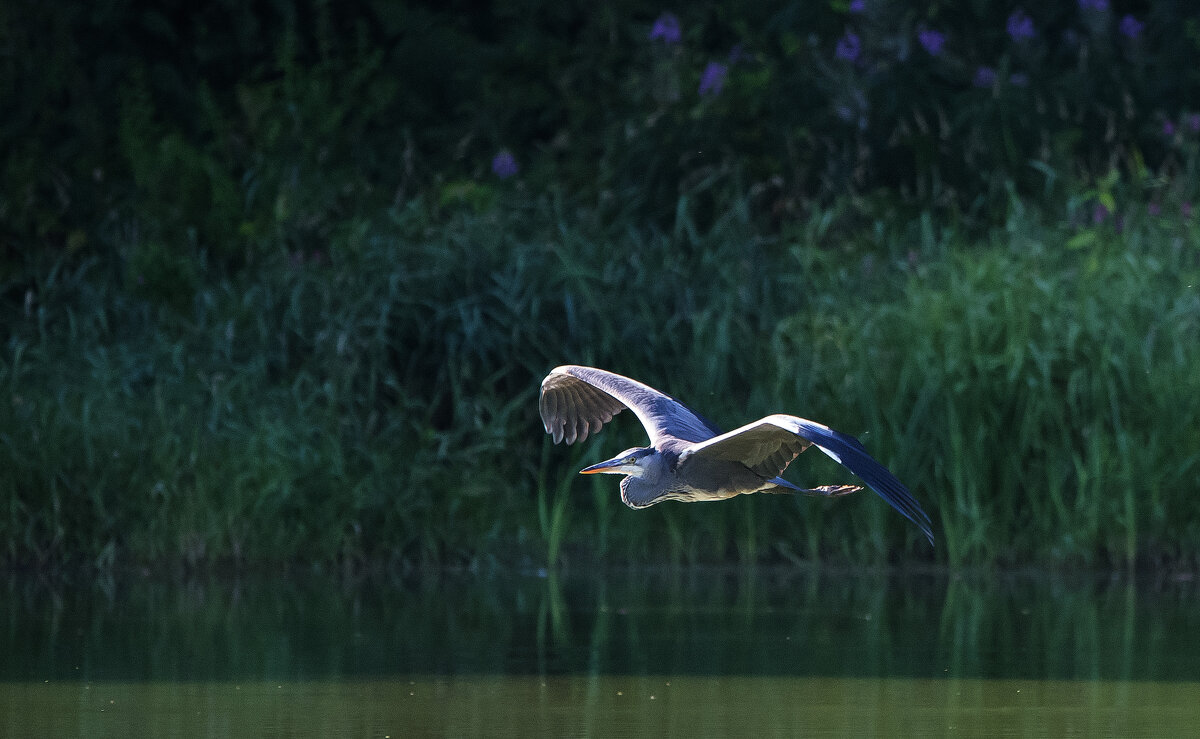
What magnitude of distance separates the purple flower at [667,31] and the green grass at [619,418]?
2.14 meters

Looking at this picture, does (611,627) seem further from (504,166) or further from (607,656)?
(504,166)

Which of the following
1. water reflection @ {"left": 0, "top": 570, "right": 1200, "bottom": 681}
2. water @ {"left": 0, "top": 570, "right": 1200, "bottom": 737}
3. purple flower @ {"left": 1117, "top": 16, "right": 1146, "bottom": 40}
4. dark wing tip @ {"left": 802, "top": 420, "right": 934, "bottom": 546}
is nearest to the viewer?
dark wing tip @ {"left": 802, "top": 420, "right": 934, "bottom": 546}

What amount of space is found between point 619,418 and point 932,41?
4054 mm

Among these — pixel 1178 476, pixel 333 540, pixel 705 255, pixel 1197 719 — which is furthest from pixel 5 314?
pixel 1197 719

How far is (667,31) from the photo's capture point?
507 inches

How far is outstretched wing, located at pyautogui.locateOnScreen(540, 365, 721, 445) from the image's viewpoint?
23.1 ft

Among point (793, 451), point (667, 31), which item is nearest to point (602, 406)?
point (793, 451)

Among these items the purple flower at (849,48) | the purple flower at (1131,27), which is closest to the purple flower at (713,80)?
the purple flower at (849,48)

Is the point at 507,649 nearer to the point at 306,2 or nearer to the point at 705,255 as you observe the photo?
the point at 705,255

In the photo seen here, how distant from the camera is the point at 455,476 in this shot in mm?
9797

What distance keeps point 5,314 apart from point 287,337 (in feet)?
6.92

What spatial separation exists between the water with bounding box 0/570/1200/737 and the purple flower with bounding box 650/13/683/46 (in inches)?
180

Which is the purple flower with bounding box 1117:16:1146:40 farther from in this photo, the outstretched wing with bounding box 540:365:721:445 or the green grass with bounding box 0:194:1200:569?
the outstretched wing with bounding box 540:365:721:445

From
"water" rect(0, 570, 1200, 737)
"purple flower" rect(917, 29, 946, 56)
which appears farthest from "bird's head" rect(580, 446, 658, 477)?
"purple flower" rect(917, 29, 946, 56)
